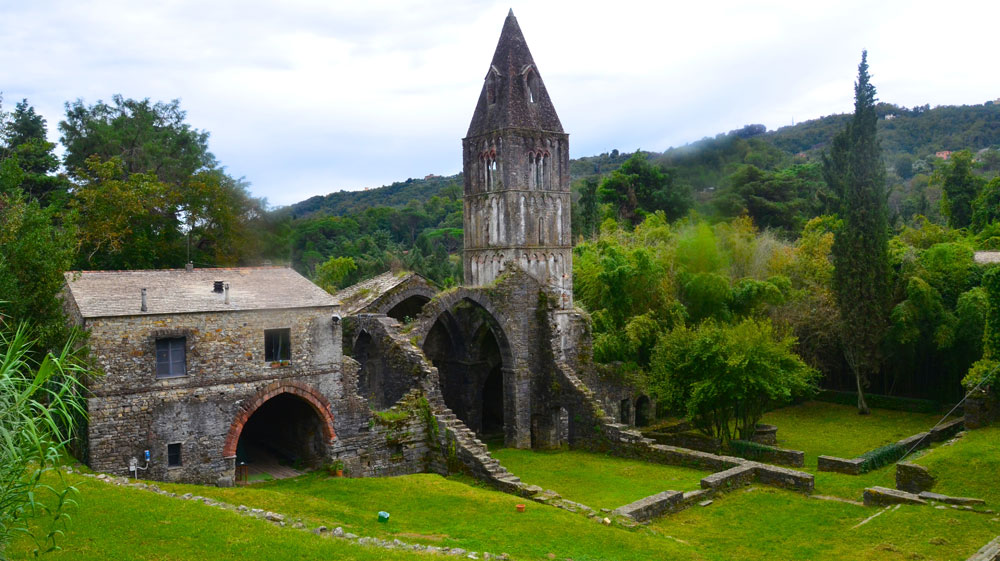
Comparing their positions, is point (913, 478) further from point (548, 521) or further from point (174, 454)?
point (174, 454)

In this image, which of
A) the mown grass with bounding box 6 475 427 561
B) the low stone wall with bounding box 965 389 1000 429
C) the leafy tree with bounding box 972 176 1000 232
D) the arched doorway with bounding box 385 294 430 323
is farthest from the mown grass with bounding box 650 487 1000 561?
the leafy tree with bounding box 972 176 1000 232

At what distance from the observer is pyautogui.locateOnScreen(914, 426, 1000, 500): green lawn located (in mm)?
19172

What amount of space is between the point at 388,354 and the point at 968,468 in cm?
1678

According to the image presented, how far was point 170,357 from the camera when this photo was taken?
18.6 m

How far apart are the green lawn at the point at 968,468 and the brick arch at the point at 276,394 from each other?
16.2 m

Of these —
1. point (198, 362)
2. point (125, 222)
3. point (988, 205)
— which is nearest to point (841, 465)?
point (198, 362)

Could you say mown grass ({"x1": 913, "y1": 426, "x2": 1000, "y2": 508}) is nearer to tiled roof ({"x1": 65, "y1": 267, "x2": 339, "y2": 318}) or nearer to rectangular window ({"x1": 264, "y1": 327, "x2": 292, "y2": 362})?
tiled roof ({"x1": 65, "y1": 267, "x2": 339, "y2": 318})

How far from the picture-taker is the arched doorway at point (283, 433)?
20031mm

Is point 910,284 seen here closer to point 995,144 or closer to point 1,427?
point 1,427

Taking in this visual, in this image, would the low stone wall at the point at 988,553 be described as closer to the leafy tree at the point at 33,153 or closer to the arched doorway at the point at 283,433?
the arched doorway at the point at 283,433

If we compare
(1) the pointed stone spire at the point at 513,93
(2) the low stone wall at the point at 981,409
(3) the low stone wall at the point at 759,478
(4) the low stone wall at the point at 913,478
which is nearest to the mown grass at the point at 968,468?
(4) the low stone wall at the point at 913,478

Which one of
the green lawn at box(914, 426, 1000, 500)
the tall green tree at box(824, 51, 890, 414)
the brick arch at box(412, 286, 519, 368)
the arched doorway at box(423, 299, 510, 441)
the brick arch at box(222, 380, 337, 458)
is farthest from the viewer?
the tall green tree at box(824, 51, 890, 414)

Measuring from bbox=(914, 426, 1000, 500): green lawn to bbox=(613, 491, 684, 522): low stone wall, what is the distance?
7192 millimetres

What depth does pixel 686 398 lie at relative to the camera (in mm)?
25656
